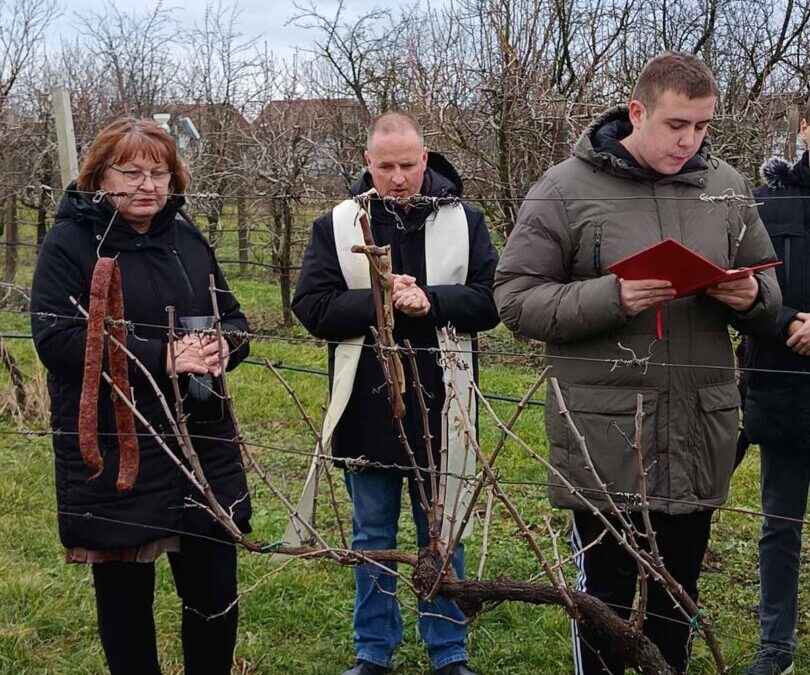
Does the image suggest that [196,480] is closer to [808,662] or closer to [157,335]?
[157,335]

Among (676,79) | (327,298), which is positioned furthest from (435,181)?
(676,79)

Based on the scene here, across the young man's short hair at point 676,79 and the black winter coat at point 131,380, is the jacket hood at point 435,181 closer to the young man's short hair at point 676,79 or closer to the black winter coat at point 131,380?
the black winter coat at point 131,380

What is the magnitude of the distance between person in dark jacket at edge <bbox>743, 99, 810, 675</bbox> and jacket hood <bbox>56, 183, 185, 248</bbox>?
168cm

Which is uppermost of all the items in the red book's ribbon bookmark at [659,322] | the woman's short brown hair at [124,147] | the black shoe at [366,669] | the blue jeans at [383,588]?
the woman's short brown hair at [124,147]

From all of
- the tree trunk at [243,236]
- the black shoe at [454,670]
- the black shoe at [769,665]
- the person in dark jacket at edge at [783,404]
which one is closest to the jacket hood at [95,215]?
the black shoe at [454,670]

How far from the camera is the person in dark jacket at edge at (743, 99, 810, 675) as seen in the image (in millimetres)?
2730

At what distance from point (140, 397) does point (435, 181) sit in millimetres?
1101

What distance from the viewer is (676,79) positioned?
233 cm

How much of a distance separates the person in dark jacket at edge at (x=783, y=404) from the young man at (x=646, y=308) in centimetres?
27

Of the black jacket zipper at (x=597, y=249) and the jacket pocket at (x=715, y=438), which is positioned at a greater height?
the black jacket zipper at (x=597, y=249)

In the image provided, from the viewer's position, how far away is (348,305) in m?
2.81

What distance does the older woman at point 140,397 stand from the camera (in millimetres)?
2422

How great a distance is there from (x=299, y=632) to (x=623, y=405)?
167 centimetres

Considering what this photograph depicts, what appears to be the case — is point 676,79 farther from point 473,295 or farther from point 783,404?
point 783,404
